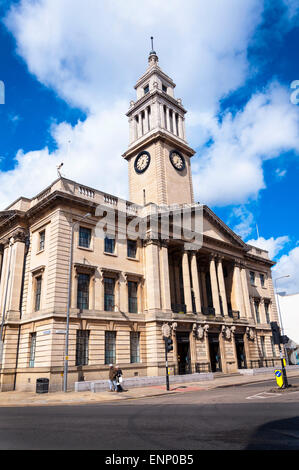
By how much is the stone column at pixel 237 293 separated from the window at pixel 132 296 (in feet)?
50.0

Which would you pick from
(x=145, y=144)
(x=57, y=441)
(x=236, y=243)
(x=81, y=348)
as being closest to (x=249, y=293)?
(x=236, y=243)

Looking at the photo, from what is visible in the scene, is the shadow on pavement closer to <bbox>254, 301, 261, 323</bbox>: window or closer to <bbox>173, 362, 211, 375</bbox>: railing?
<bbox>173, 362, 211, 375</bbox>: railing

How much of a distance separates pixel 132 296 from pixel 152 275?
8.67 ft

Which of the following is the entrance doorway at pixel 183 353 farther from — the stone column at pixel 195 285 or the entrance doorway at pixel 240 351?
the entrance doorway at pixel 240 351

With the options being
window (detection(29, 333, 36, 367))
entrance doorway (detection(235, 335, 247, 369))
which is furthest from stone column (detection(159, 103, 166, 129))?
window (detection(29, 333, 36, 367))

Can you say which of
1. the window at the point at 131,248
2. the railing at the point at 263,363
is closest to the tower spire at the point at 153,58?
the window at the point at 131,248

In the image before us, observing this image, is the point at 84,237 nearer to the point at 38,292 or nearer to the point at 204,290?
the point at 38,292

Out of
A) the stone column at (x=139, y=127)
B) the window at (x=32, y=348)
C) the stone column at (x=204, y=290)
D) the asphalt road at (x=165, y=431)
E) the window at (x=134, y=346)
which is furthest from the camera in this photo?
the stone column at (x=139, y=127)

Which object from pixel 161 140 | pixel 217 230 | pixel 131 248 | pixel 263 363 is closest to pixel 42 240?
pixel 131 248

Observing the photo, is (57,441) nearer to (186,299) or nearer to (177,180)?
(186,299)

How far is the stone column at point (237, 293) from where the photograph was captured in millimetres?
41875

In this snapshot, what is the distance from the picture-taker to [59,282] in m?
26.6

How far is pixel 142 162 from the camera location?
4450 centimetres
